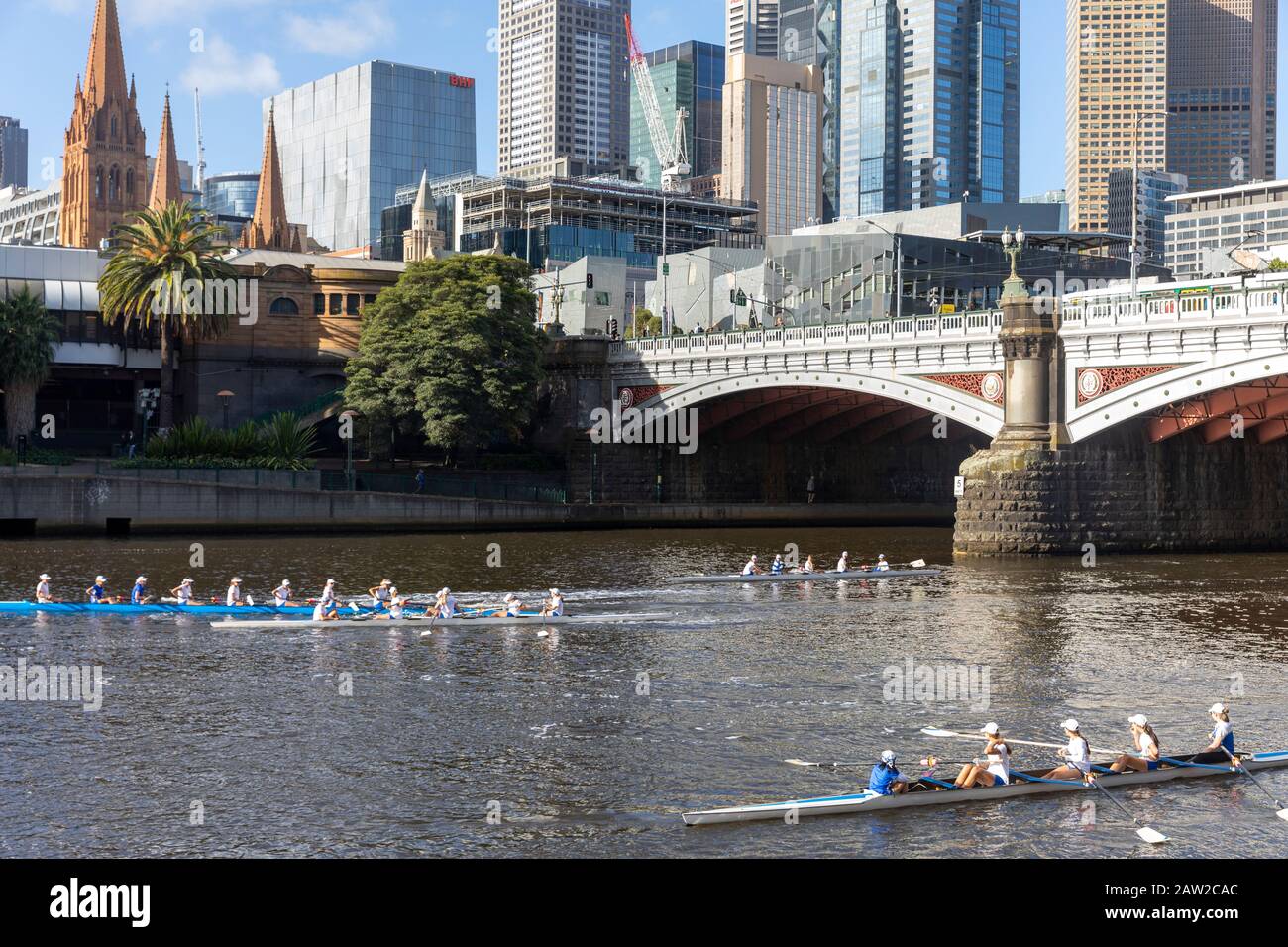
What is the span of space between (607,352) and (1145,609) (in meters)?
52.0

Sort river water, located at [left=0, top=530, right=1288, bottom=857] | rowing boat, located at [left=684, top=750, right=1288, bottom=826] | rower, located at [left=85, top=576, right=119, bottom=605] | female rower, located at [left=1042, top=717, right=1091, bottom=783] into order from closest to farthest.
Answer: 1. river water, located at [left=0, top=530, right=1288, bottom=857]
2. rowing boat, located at [left=684, top=750, right=1288, bottom=826]
3. female rower, located at [left=1042, top=717, right=1091, bottom=783]
4. rower, located at [left=85, top=576, right=119, bottom=605]

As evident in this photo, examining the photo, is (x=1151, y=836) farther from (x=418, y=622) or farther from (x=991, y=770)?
(x=418, y=622)

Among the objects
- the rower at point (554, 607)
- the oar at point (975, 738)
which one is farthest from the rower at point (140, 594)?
the oar at point (975, 738)

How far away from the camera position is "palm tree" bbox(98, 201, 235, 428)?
90562mm

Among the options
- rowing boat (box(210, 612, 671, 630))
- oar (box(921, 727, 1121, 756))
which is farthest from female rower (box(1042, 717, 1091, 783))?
rowing boat (box(210, 612, 671, 630))

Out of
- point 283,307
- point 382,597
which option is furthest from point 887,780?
point 283,307

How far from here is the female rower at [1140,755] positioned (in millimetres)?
28013

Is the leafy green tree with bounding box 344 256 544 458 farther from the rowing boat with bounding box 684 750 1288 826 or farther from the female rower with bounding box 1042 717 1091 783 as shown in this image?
the rowing boat with bounding box 684 750 1288 826

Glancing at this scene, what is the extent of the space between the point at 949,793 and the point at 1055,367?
1789 inches

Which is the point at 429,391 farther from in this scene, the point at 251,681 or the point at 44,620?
the point at 251,681

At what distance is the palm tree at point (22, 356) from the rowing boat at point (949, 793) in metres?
76.8

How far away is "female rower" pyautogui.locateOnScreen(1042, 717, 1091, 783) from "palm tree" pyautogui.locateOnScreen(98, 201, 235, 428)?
72014 mm

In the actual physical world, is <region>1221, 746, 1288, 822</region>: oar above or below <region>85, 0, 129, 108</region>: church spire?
below

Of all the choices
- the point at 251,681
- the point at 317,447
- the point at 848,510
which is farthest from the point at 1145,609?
the point at 317,447
